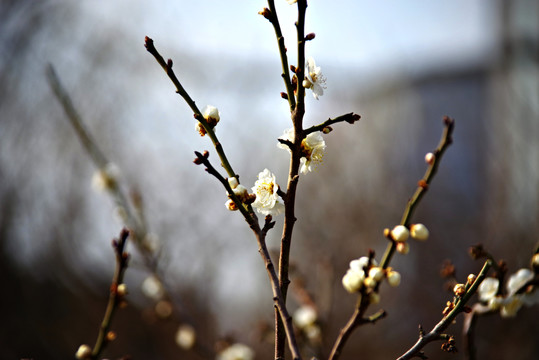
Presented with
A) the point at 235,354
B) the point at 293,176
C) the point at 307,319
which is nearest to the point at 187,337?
the point at 235,354

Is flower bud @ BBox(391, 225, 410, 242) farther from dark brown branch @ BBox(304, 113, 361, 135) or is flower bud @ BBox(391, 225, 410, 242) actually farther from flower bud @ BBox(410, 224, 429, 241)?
dark brown branch @ BBox(304, 113, 361, 135)

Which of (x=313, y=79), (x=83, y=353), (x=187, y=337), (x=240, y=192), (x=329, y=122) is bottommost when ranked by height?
(x=83, y=353)

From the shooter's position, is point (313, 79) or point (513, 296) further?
point (513, 296)

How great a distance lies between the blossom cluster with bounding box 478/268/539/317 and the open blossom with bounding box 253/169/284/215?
501 mm

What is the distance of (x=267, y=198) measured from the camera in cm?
83

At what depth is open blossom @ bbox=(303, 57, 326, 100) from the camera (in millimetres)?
805

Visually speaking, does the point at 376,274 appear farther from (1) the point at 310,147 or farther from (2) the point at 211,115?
(2) the point at 211,115

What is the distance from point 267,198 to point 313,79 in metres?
0.25

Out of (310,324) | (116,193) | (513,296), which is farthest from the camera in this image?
(116,193)

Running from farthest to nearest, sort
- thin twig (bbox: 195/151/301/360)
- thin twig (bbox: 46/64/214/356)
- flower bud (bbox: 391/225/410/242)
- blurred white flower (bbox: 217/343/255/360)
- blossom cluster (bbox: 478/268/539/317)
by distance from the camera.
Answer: blurred white flower (bbox: 217/343/255/360), thin twig (bbox: 46/64/214/356), blossom cluster (bbox: 478/268/539/317), flower bud (bbox: 391/225/410/242), thin twig (bbox: 195/151/301/360)

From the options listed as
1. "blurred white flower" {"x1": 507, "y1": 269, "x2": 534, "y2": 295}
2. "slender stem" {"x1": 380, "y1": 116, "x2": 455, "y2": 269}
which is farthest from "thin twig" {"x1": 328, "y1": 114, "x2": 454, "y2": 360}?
"blurred white flower" {"x1": 507, "y1": 269, "x2": 534, "y2": 295}

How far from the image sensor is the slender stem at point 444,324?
2.34ft

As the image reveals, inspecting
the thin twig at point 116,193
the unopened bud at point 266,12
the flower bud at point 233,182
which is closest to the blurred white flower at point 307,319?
the thin twig at point 116,193

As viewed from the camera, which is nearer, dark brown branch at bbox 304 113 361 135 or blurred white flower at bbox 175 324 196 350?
dark brown branch at bbox 304 113 361 135
